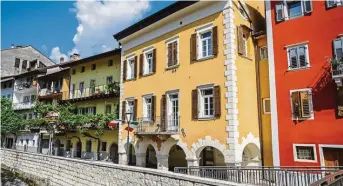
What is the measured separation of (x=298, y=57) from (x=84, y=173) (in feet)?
44.0

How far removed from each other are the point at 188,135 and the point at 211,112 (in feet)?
5.98

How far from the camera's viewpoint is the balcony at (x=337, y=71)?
479 inches

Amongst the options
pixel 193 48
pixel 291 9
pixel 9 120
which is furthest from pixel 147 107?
pixel 9 120

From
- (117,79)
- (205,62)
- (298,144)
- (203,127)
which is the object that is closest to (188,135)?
(203,127)

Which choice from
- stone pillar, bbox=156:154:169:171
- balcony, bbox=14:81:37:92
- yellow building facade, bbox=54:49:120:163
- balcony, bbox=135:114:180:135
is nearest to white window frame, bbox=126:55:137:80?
yellow building facade, bbox=54:49:120:163

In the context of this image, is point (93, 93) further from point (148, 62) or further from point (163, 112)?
Answer: point (163, 112)

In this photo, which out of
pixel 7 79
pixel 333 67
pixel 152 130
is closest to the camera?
pixel 333 67

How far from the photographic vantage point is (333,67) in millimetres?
12484

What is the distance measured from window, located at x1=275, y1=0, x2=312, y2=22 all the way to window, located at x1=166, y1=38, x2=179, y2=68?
5.88m

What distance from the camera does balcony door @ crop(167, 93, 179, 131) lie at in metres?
16.4

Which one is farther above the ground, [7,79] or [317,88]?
[7,79]

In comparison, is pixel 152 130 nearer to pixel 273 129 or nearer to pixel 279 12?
pixel 273 129

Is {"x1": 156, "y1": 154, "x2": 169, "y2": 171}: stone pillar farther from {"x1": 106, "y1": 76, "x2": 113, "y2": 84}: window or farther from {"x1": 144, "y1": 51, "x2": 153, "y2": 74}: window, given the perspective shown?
{"x1": 106, "y1": 76, "x2": 113, "y2": 84}: window

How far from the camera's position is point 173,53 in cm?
1706
